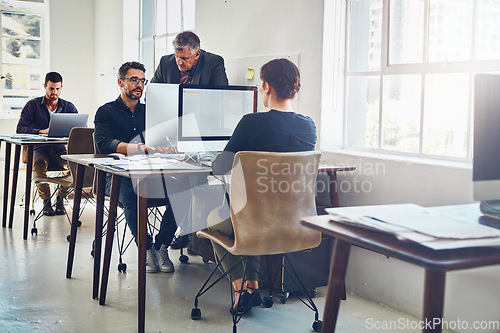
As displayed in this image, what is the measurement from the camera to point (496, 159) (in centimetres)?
160

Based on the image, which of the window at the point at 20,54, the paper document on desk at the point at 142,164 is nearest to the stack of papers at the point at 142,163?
the paper document on desk at the point at 142,164

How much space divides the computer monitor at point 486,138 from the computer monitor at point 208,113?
1932mm

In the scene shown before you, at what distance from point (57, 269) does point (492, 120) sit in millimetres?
2912

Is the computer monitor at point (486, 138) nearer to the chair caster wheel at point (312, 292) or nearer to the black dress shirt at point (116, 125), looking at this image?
the chair caster wheel at point (312, 292)

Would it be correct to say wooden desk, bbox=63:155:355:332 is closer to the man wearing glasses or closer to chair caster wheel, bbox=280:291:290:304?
the man wearing glasses

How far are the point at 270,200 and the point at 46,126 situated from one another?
3.91 meters

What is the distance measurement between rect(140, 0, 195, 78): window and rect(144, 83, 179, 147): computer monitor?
2.18 m

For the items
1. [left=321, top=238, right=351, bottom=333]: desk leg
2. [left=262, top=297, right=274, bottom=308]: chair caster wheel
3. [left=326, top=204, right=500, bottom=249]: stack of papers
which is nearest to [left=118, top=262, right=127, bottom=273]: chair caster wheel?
[left=262, top=297, right=274, bottom=308]: chair caster wheel

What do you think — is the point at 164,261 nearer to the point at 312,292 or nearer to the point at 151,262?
the point at 151,262

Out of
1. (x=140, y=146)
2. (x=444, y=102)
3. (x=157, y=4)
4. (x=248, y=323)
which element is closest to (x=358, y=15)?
(x=444, y=102)

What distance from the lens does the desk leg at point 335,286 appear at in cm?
158

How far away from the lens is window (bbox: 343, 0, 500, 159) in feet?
9.14

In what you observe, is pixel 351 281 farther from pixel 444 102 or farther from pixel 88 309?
pixel 88 309

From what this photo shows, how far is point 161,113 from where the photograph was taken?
10.8 ft
